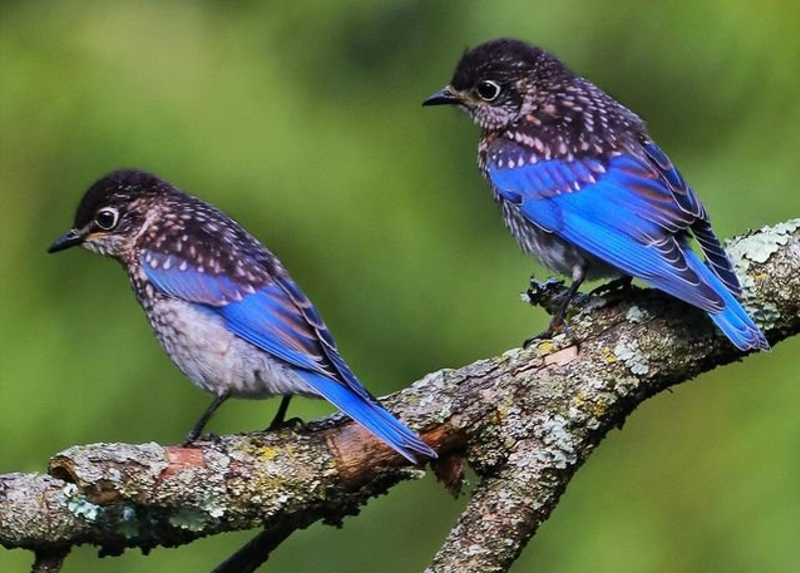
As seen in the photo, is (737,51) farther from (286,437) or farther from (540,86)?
(286,437)

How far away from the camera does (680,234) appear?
Result: 15.1ft

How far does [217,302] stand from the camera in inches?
180

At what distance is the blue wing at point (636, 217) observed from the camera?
421 cm

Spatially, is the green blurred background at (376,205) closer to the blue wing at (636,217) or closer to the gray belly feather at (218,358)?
the blue wing at (636,217)

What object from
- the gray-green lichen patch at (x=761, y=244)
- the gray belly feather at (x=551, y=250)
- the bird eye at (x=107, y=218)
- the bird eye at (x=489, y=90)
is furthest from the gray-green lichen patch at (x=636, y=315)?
the bird eye at (x=107, y=218)

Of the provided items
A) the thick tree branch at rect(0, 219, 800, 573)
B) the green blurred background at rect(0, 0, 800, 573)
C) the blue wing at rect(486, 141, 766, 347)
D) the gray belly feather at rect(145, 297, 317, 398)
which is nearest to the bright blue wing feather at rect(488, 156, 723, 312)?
the blue wing at rect(486, 141, 766, 347)

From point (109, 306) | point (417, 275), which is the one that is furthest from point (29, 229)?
point (417, 275)

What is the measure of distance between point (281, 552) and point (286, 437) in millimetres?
1846

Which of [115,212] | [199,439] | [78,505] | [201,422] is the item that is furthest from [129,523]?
[115,212]

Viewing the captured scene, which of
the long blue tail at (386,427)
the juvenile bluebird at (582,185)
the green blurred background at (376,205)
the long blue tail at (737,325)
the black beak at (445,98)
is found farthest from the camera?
the black beak at (445,98)

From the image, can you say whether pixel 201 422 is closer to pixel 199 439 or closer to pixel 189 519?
pixel 199 439

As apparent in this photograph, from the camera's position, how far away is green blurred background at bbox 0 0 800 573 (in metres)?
5.32

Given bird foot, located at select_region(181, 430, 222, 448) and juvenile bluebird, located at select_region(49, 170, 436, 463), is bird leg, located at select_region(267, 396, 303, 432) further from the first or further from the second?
bird foot, located at select_region(181, 430, 222, 448)

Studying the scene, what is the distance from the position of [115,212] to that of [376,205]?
119 centimetres
